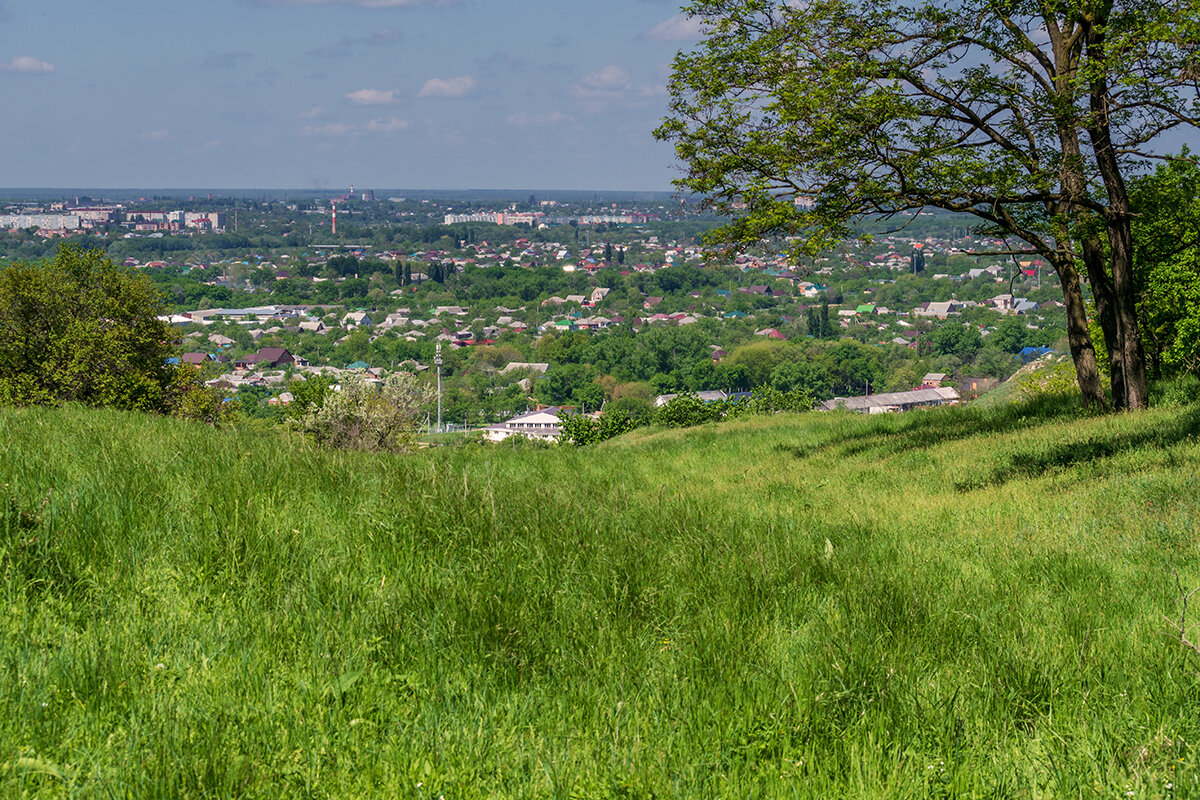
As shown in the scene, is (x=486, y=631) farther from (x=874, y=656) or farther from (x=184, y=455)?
(x=184, y=455)

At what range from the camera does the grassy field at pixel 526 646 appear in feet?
8.00

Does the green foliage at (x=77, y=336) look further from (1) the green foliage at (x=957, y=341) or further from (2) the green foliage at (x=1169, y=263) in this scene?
(1) the green foliage at (x=957, y=341)

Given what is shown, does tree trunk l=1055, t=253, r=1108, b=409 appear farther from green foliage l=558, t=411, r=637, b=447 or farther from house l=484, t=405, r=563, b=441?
house l=484, t=405, r=563, b=441

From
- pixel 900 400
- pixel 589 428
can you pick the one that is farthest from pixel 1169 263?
pixel 900 400

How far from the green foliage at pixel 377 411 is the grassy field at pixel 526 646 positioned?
17.6 meters

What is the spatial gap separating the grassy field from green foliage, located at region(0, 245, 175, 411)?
25494mm

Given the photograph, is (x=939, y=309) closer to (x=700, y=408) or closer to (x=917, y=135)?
(x=700, y=408)

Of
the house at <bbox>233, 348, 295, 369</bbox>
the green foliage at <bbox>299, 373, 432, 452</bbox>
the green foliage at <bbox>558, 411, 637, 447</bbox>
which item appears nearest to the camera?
the green foliage at <bbox>299, 373, 432, 452</bbox>

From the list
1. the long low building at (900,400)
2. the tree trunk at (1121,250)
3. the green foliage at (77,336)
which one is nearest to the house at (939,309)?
the long low building at (900,400)

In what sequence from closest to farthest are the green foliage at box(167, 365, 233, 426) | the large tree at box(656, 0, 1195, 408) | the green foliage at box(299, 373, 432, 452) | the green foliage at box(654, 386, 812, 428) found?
the large tree at box(656, 0, 1195, 408) < the green foliage at box(299, 373, 432, 452) < the green foliage at box(167, 365, 233, 426) < the green foliage at box(654, 386, 812, 428)

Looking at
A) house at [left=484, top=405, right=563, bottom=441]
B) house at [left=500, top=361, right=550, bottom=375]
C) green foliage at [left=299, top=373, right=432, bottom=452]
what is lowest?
house at [left=484, top=405, right=563, bottom=441]

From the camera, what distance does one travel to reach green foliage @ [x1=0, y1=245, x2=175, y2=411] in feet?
90.8

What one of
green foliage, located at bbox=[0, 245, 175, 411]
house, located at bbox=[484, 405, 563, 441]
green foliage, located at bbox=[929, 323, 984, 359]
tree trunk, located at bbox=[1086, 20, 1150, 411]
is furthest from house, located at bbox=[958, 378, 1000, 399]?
tree trunk, located at bbox=[1086, 20, 1150, 411]

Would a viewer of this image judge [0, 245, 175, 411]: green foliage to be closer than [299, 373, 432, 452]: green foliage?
No
